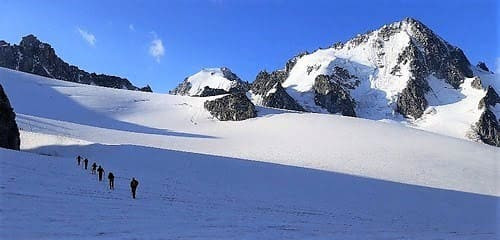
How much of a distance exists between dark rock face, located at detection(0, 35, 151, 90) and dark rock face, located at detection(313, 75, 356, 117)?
63.9m

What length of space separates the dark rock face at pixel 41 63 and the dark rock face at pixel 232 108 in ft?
241

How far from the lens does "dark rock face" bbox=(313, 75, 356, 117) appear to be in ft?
514

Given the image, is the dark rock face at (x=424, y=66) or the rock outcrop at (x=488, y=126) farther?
the dark rock face at (x=424, y=66)

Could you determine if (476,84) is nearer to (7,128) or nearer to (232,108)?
(232,108)

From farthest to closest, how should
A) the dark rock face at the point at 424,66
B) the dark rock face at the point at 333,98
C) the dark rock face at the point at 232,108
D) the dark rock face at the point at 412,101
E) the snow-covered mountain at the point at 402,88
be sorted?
the dark rock face at the point at 424,66 → the dark rock face at the point at 412,101 → the dark rock face at the point at 333,98 → the snow-covered mountain at the point at 402,88 → the dark rock face at the point at 232,108

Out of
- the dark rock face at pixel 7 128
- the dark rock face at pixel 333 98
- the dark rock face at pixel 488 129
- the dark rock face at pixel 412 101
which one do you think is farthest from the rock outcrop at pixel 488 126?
the dark rock face at pixel 7 128

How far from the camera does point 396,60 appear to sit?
185m

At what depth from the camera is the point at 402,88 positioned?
547 ft

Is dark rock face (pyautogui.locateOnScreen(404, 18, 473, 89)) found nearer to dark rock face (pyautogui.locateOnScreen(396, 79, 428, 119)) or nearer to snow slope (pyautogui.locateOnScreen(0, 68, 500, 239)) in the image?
dark rock face (pyautogui.locateOnScreen(396, 79, 428, 119))

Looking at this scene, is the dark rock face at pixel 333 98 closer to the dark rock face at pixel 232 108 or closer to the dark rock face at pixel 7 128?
the dark rock face at pixel 232 108

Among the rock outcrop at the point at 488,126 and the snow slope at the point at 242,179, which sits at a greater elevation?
the rock outcrop at the point at 488,126

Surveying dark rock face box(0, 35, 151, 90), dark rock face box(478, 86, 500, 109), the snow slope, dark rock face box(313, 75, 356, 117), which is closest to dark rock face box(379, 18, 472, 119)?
dark rock face box(313, 75, 356, 117)

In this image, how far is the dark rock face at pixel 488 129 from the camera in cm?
12731

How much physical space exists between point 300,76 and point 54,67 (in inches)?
3525
